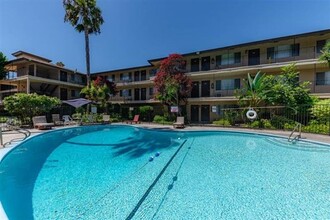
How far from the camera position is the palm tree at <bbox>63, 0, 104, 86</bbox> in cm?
2402

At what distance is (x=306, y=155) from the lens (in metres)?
9.21

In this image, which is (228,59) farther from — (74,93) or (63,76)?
(74,93)

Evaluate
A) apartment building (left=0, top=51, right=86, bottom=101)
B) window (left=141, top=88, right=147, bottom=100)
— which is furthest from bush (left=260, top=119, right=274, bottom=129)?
apartment building (left=0, top=51, right=86, bottom=101)

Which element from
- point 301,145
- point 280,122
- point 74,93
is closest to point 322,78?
point 280,122

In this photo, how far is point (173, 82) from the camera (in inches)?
850

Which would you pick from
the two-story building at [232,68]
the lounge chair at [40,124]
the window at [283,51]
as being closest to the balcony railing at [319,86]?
the two-story building at [232,68]

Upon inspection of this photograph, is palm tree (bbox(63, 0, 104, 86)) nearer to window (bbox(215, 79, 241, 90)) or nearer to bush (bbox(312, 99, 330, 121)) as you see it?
window (bbox(215, 79, 241, 90))

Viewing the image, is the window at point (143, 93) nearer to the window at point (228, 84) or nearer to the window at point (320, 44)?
the window at point (228, 84)

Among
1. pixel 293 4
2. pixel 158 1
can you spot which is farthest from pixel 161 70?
pixel 293 4

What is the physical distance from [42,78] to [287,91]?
29564mm

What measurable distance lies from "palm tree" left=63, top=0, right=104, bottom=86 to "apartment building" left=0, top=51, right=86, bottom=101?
775 cm

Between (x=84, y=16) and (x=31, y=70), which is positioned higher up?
(x=84, y=16)

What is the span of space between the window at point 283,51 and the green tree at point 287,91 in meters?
→ 2.60

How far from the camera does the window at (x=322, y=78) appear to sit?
18984 mm
